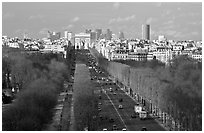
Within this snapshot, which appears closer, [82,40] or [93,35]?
[82,40]

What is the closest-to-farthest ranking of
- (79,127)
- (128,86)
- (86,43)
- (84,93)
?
1. (79,127)
2. (84,93)
3. (128,86)
4. (86,43)

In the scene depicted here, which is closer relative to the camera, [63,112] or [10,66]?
[63,112]

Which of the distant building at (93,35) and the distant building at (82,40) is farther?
the distant building at (93,35)

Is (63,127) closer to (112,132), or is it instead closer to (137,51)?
(112,132)

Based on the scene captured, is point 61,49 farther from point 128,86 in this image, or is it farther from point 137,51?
point 128,86

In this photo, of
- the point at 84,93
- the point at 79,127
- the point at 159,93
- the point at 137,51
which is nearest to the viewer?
the point at 79,127

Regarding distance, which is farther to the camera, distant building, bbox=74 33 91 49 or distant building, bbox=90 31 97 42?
distant building, bbox=90 31 97 42

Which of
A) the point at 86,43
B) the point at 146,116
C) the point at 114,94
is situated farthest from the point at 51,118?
the point at 86,43

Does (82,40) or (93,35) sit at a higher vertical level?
(93,35)
